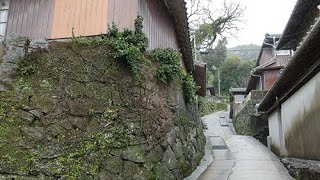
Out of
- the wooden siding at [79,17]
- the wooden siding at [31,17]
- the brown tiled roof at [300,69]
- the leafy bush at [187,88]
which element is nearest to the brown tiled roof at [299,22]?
the brown tiled roof at [300,69]

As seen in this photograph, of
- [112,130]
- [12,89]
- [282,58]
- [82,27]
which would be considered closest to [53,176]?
[112,130]

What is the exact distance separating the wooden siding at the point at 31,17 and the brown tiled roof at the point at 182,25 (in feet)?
15.3

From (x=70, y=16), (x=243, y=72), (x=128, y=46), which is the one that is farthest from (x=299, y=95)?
(x=243, y=72)

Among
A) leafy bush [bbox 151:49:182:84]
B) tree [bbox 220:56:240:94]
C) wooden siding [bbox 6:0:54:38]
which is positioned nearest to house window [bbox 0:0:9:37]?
wooden siding [bbox 6:0:54:38]

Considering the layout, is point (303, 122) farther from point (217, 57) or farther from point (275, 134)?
point (217, 57)

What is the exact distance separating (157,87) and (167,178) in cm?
273

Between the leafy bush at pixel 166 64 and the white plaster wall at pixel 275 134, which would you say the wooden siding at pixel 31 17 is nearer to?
the leafy bush at pixel 166 64

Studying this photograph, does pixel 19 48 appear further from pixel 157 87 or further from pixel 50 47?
pixel 157 87

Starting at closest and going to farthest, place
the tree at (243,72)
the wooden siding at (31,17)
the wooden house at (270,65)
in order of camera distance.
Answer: the wooden siding at (31,17)
the wooden house at (270,65)
the tree at (243,72)

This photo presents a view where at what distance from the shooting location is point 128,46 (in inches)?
347

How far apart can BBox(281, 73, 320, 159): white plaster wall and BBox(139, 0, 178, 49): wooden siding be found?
5.69 metres

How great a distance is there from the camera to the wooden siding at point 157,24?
11.5m

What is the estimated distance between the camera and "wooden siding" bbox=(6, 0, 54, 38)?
10.6 meters

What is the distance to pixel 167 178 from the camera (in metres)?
8.73
